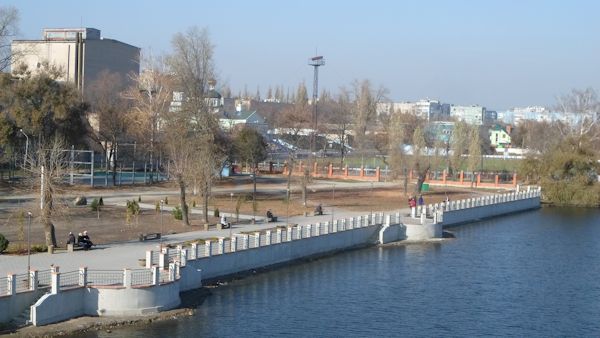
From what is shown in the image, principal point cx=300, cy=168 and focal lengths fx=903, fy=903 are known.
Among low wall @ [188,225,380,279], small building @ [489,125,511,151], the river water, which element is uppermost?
small building @ [489,125,511,151]

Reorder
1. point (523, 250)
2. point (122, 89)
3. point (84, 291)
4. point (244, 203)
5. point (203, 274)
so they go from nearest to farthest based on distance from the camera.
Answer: point (84, 291)
point (203, 274)
point (523, 250)
point (244, 203)
point (122, 89)

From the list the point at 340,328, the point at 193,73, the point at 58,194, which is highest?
the point at 193,73

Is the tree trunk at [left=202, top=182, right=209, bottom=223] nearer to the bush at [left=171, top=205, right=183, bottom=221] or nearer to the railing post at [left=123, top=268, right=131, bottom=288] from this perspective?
the bush at [left=171, top=205, right=183, bottom=221]

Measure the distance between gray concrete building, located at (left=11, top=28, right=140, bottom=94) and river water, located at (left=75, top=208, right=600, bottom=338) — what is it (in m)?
48.1

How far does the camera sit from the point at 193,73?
63.0 meters

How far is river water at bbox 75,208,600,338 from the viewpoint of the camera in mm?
26422

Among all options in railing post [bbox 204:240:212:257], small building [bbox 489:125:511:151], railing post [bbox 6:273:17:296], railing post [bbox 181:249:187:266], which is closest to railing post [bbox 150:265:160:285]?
railing post [bbox 181:249:187:266]

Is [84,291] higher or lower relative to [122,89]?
lower

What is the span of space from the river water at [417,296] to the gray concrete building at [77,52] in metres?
48.1

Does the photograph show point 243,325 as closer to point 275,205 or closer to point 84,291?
point 84,291

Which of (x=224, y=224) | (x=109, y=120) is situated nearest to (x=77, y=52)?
(x=109, y=120)

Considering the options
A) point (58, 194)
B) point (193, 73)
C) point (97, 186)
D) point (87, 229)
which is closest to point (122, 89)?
point (193, 73)

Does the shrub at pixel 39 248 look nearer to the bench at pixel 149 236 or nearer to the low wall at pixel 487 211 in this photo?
the bench at pixel 149 236

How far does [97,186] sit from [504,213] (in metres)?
27.5
